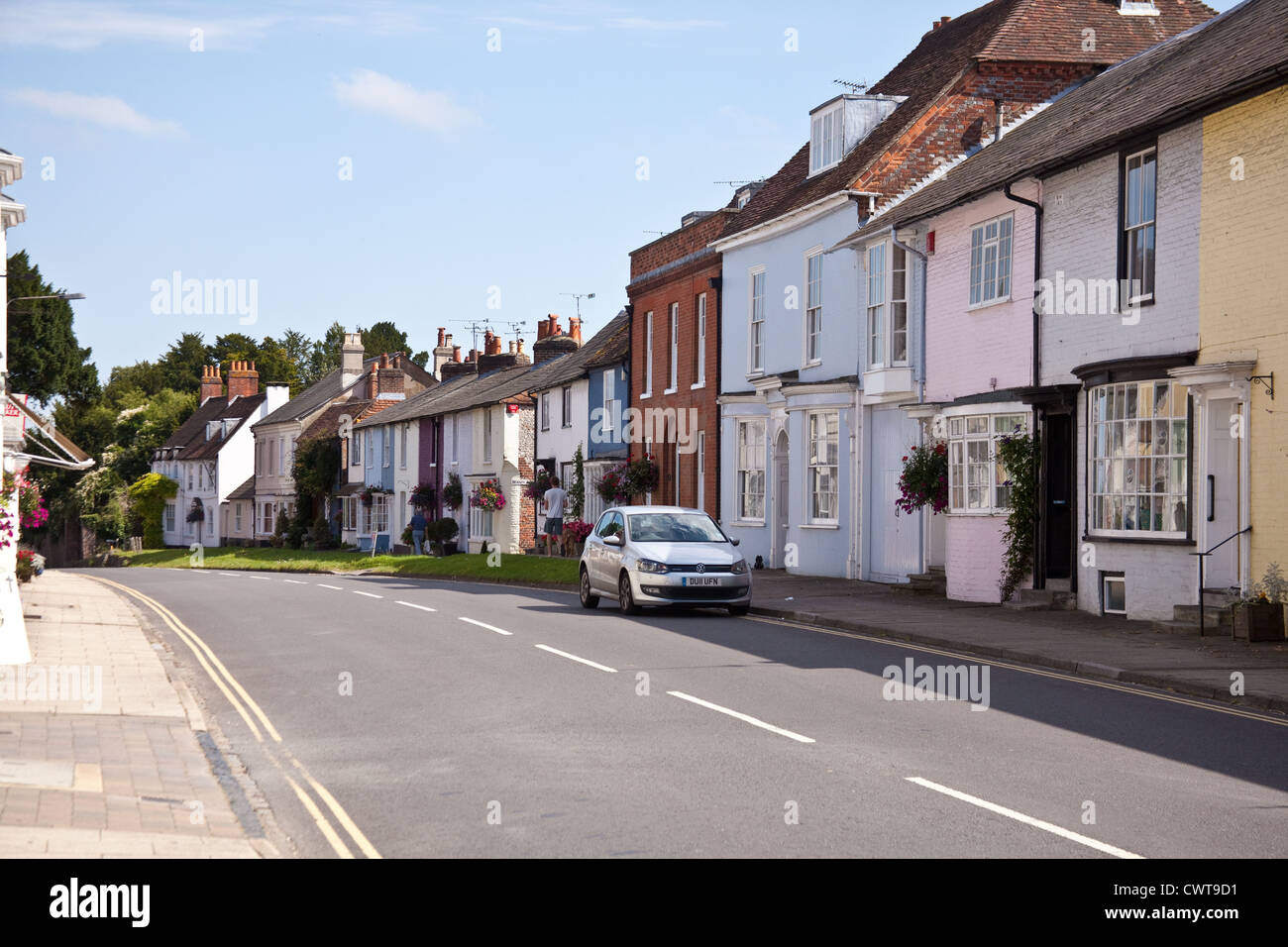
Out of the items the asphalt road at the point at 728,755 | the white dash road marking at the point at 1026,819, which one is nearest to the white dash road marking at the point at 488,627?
the asphalt road at the point at 728,755

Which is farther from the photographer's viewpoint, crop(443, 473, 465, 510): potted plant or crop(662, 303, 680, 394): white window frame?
crop(443, 473, 465, 510): potted plant

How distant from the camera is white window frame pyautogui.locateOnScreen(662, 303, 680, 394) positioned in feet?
123

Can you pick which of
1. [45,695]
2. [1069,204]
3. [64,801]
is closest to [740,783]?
[64,801]

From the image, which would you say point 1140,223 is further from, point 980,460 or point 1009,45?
point 1009,45

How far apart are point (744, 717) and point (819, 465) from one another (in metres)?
18.5

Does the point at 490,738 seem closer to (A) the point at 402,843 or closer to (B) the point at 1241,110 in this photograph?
(A) the point at 402,843

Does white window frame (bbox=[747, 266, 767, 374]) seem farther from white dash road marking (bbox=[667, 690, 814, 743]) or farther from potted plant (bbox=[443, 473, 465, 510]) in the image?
potted plant (bbox=[443, 473, 465, 510])

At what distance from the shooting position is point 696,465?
35.9 metres

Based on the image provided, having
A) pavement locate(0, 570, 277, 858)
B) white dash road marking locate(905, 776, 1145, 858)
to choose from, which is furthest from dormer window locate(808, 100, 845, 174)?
white dash road marking locate(905, 776, 1145, 858)

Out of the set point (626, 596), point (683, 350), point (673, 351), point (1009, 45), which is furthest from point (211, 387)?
point (626, 596)

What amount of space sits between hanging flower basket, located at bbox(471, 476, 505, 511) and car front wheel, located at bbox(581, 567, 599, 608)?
1082 inches

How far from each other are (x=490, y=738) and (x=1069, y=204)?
1441cm

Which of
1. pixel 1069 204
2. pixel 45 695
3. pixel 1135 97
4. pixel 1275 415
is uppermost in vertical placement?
pixel 1135 97
